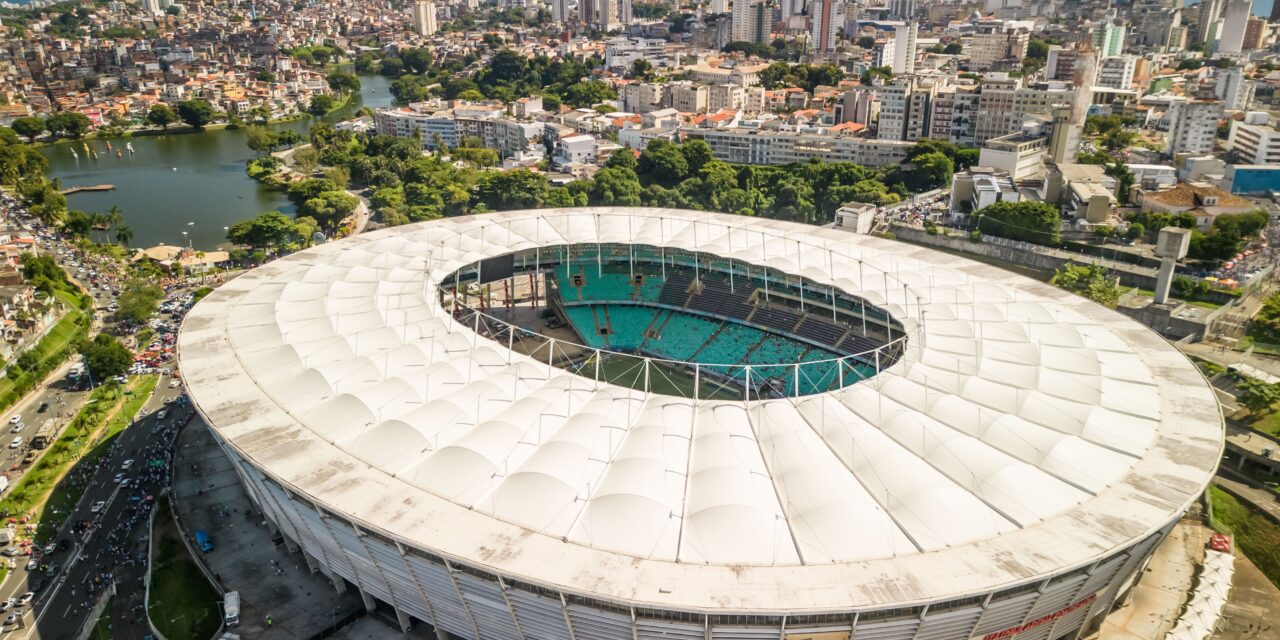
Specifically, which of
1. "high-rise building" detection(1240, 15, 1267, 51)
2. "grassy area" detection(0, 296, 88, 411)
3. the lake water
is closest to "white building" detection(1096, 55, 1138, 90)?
"high-rise building" detection(1240, 15, 1267, 51)

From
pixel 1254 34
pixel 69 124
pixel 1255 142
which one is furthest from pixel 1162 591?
pixel 1254 34

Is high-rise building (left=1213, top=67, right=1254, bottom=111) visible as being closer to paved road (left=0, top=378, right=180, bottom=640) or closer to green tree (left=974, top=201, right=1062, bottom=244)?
green tree (left=974, top=201, right=1062, bottom=244)

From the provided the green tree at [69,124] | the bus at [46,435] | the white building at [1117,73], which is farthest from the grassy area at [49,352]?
the white building at [1117,73]

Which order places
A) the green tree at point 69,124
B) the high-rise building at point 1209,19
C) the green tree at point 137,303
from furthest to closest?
the high-rise building at point 1209,19 → the green tree at point 69,124 → the green tree at point 137,303

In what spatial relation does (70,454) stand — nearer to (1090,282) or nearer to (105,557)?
(105,557)

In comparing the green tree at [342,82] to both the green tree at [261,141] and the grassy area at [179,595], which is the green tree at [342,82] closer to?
the green tree at [261,141]

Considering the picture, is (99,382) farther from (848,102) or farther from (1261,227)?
(848,102)

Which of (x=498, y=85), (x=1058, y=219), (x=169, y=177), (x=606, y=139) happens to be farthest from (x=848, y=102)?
(x=169, y=177)
